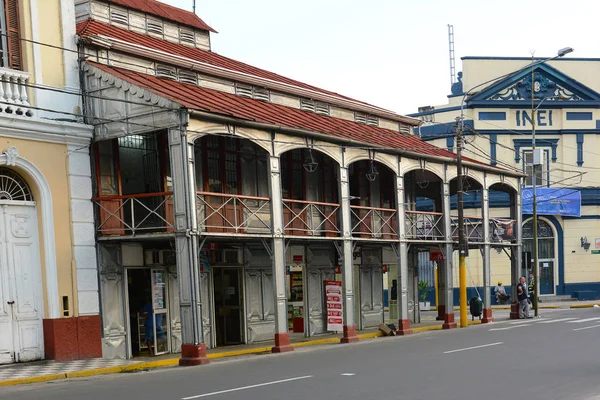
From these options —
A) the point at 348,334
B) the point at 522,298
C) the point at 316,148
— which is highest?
the point at 316,148

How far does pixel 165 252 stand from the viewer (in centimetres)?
2084

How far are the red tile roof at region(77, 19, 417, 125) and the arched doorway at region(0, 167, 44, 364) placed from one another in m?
4.24

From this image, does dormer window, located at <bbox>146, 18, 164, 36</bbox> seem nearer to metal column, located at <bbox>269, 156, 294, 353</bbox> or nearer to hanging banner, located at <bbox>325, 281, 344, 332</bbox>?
metal column, located at <bbox>269, 156, 294, 353</bbox>

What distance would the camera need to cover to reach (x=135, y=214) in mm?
20031

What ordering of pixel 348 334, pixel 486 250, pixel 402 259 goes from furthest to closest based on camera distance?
1. pixel 486 250
2. pixel 402 259
3. pixel 348 334

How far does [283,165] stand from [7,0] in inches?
365

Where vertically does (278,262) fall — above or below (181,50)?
below

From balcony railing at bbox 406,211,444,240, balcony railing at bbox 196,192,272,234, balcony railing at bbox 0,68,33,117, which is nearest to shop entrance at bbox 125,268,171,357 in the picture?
balcony railing at bbox 196,192,272,234

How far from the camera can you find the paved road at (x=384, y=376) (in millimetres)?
12039

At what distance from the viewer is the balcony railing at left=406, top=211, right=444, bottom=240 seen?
26.8 m

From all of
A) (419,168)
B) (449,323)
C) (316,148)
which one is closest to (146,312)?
(316,148)

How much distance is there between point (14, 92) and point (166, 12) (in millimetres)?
9151

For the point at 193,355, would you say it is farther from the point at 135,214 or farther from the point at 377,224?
the point at 377,224

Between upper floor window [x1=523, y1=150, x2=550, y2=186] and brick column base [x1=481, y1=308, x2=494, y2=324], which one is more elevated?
upper floor window [x1=523, y1=150, x2=550, y2=186]
